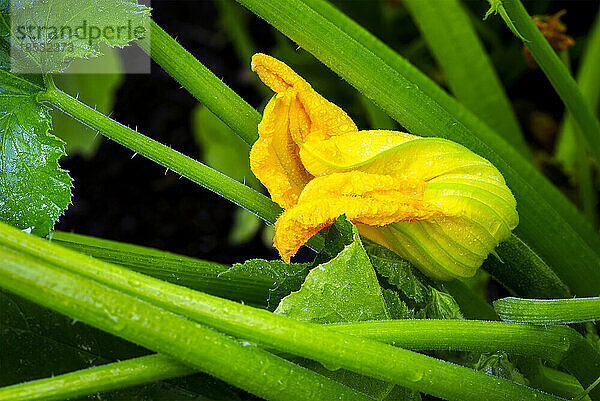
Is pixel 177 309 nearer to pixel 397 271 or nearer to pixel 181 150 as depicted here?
pixel 397 271

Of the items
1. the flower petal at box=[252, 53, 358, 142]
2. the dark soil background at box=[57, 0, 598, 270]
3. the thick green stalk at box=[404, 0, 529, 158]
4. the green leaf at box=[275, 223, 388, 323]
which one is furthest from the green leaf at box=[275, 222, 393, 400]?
the dark soil background at box=[57, 0, 598, 270]

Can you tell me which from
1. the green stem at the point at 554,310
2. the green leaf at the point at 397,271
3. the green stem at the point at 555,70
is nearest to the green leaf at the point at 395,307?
the green leaf at the point at 397,271

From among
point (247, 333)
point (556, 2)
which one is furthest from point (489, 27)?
point (247, 333)

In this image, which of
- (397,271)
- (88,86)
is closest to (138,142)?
(397,271)

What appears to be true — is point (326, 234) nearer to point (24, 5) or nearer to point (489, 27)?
point (24, 5)

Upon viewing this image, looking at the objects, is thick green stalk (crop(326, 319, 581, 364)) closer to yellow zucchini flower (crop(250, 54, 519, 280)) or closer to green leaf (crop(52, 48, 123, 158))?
yellow zucchini flower (crop(250, 54, 519, 280))

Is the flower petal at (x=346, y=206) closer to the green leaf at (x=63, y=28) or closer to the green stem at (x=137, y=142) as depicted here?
the green stem at (x=137, y=142)
